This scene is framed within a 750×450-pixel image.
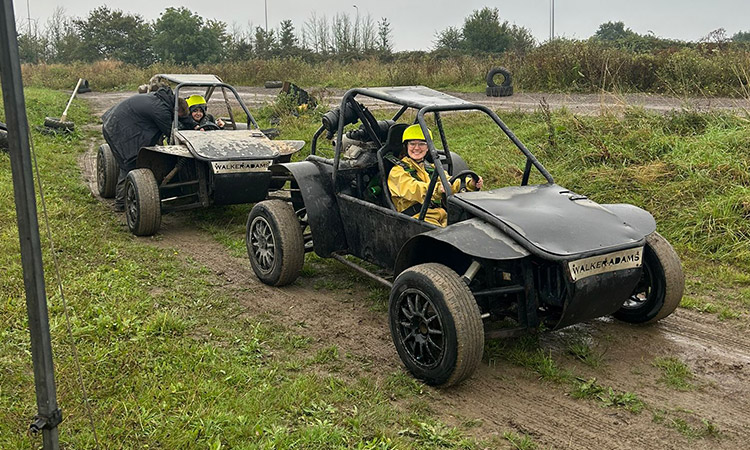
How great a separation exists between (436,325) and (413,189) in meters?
1.22

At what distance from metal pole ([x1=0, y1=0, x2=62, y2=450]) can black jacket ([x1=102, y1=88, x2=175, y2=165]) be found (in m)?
5.93

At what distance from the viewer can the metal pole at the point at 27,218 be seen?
245 centimetres

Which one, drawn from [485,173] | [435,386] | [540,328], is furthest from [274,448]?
[485,173]

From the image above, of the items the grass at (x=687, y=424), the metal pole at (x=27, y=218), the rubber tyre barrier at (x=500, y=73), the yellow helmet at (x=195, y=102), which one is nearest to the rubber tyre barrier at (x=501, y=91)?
the rubber tyre barrier at (x=500, y=73)

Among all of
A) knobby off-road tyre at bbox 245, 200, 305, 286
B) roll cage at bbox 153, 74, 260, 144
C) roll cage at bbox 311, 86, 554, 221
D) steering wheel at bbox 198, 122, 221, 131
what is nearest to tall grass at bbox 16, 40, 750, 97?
roll cage at bbox 153, 74, 260, 144

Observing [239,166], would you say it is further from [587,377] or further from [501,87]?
[501,87]

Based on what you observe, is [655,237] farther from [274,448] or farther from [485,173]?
[485,173]

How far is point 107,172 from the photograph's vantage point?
355 inches

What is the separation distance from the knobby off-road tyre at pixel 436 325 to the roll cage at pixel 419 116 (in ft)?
2.13

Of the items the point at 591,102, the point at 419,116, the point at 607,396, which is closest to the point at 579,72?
the point at 591,102

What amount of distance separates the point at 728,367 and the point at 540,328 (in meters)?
1.19

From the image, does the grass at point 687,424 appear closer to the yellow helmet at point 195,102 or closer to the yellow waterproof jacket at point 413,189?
the yellow waterproof jacket at point 413,189

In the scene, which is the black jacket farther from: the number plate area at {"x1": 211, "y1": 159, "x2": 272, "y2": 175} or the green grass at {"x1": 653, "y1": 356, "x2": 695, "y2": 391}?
the green grass at {"x1": 653, "y1": 356, "x2": 695, "y2": 391}

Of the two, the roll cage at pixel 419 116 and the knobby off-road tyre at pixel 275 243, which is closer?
the roll cage at pixel 419 116
